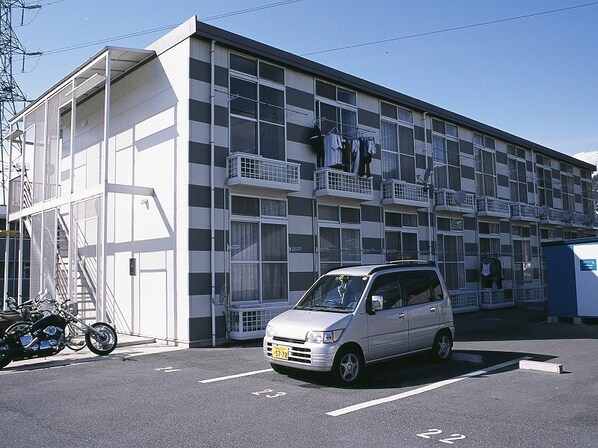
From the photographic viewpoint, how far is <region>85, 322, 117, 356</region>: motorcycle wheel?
34.2ft

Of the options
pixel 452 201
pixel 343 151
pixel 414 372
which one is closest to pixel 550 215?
pixel 452 201

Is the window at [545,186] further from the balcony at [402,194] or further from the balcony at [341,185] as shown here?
the balcony at [341,185]

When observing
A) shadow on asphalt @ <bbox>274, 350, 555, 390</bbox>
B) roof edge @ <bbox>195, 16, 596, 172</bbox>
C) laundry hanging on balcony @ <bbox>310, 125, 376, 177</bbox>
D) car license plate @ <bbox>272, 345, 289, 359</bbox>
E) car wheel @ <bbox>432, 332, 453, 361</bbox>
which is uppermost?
roof edge @ <bbox>195, 16, 596, 172</bbox>

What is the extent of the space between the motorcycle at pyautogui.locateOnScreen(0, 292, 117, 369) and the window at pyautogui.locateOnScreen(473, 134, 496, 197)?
1593cm

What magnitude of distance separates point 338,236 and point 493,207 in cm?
884

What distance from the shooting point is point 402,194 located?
1645 centimetres

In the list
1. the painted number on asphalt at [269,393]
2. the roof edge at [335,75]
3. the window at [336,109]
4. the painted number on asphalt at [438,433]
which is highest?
the roof edge at [335,75]

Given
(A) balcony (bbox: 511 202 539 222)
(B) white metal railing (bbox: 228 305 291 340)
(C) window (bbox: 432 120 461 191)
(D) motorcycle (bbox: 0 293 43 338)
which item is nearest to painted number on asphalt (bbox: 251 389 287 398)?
(B) white metal railing (bbox: 228 305 291 340)

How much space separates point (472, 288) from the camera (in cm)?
1978

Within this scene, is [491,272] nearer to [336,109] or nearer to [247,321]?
[336,109]

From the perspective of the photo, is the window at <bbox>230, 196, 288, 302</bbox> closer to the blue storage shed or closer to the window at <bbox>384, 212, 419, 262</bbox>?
the window at <bbox>384, 212, 419, 262</bbox>

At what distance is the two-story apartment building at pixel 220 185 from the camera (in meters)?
11.9

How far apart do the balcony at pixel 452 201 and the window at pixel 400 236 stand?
1302 mm

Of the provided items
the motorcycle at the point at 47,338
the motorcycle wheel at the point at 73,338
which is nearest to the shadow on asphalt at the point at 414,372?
the motorcycle at the point at 47,338
